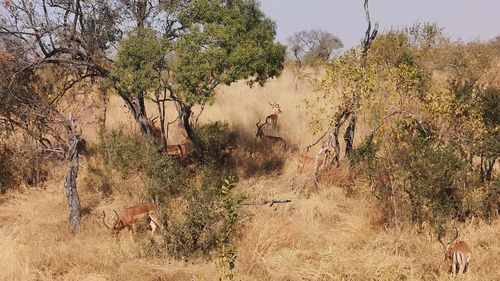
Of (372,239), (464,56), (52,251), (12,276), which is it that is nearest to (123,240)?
(52,251)

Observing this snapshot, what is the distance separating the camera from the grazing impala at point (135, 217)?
8.69 meters

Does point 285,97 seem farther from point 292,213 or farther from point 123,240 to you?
point 123,240

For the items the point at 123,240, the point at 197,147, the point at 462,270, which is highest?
the point at 197,147

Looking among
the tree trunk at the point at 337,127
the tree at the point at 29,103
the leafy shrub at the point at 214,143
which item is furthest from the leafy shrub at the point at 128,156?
the tree trunk at the point at 337,127

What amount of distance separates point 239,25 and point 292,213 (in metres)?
3.76

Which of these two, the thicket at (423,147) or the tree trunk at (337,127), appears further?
the tree trunk at (337,127)

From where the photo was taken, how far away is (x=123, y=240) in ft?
28.0

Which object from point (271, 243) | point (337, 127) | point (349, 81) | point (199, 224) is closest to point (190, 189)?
point (199, 224)

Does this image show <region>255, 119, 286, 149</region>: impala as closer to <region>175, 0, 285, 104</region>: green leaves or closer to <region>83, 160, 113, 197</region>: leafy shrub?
<region>175, 0, 285, 104</region>: green leaves

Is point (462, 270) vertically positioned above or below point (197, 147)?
below

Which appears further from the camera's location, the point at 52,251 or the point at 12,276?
the point at 52,251

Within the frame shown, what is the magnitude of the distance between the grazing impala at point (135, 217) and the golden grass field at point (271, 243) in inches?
7.7

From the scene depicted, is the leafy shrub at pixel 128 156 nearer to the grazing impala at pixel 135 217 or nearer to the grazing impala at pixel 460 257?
the grazing impala at pixel 135 217

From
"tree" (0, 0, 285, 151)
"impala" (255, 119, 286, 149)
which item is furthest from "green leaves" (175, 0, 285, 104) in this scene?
"impala" (255, 119, 286, 149)
